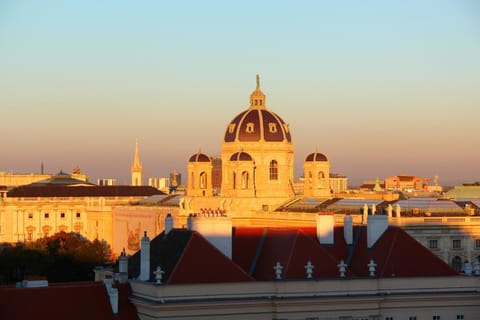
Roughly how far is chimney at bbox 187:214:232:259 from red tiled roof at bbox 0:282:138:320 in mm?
4687

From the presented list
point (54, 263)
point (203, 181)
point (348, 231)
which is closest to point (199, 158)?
point (203, 181)

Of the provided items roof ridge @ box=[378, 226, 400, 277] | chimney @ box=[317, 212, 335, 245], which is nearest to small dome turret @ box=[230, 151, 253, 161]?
chimney @ box=[317, 212, 335, 245]

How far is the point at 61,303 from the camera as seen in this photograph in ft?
213

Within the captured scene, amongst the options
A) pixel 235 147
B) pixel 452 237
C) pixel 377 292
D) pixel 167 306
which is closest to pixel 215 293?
pixel 167 306

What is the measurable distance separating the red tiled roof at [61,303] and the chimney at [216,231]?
15.4 feet

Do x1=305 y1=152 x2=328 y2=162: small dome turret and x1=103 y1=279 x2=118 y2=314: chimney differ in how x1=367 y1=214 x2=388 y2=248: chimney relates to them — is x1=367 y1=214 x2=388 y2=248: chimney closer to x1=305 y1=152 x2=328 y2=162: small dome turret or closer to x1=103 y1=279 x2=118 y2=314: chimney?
x1=103 y1=279 x2=118 y2=314: chimney

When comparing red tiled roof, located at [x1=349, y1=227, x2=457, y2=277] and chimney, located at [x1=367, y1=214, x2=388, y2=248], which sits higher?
chimney, located at [x1=367, y1=214, x2=388, y2=248]

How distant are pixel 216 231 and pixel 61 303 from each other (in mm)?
7903

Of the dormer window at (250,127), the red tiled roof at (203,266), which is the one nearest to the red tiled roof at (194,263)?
the red tiled roof at (203,266)

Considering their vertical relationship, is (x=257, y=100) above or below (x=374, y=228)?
above

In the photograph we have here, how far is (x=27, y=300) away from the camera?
6450 centimetres

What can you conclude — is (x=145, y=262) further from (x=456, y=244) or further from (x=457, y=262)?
(x=456, y=244)

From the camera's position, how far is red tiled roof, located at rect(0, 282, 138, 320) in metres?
64.1

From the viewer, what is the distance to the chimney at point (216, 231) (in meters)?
68.8
